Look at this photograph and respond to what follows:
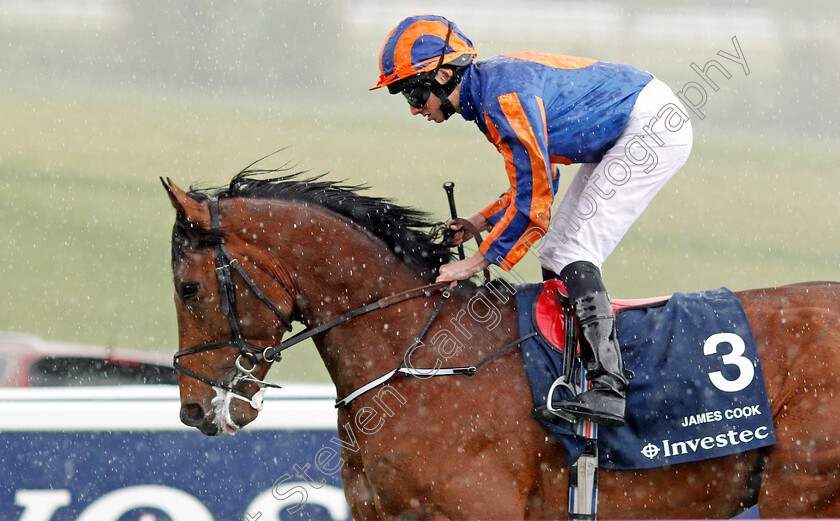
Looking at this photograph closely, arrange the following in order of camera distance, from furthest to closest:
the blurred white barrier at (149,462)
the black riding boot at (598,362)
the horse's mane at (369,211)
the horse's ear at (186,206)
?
the blurred white barrier at (149,462) → the horse's mane at (369,211) → the horse's ear at (186,206) → the black riding boot at (598,362)

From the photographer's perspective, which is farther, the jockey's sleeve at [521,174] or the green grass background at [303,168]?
the green grass background at [303,168]

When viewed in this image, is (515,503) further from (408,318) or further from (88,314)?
(88,314)

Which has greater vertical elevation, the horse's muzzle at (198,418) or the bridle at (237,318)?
the bridle at (237,318)

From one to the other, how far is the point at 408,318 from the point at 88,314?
9963 mm

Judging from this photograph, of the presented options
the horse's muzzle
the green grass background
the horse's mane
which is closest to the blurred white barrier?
the horse's muzzle

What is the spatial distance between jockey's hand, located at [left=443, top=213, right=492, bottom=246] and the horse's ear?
796 millimetres

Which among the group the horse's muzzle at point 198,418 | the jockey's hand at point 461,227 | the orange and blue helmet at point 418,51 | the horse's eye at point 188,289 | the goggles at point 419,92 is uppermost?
the orange and blue helmet at point 418,51

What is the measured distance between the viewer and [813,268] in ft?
41.7

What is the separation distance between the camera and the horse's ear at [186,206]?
8.23 ft

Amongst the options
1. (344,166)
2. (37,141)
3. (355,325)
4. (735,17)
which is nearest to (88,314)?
(344,166)

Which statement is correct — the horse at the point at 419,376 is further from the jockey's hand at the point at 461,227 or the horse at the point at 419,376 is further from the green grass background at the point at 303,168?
the green grass background at the point at 303,168

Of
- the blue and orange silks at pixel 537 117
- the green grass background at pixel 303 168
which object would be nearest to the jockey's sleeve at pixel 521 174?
the blue and orange silks at pixel 537 117

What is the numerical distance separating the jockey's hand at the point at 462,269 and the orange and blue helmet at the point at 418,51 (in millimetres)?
580

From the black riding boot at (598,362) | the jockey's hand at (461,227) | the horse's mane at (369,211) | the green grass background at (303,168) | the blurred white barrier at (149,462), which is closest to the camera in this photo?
the black riding boot at (598,362)
